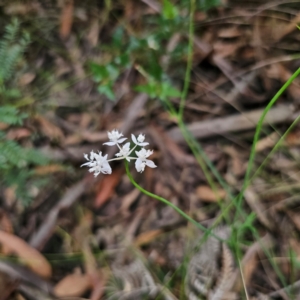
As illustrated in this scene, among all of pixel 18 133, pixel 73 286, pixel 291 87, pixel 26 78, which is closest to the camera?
pixel 73 286

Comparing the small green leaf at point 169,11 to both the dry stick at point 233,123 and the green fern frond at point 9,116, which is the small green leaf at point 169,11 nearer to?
the dry stick at point 233,123

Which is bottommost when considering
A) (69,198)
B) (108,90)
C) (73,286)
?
(73,286)

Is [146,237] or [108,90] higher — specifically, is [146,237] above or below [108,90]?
below

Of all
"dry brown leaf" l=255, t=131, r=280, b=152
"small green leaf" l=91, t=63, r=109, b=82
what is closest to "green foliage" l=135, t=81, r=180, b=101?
"small green leaf" l=91, t=63, r=109, b=82

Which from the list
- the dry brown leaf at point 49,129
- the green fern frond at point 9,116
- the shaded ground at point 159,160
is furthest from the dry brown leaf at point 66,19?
the green fern frond at point 9,116

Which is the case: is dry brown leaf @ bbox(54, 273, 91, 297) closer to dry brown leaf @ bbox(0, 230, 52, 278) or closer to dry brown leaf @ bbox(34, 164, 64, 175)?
dry brown leaf @ bbox(0, 230, 52, 278)

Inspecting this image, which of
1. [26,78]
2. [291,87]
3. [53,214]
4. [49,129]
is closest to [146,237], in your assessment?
[53,214]

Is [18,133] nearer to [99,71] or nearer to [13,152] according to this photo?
[13,152]
